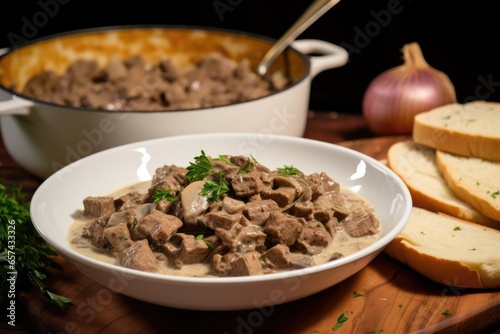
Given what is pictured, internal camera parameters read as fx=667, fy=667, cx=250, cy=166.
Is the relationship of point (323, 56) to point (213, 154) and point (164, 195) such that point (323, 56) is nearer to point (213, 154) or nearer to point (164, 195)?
point (213, 154)

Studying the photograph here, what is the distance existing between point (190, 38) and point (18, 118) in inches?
71.7

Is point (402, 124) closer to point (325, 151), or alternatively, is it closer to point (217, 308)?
point (325, 151)

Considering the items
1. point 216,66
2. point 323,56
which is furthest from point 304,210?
point 216,66

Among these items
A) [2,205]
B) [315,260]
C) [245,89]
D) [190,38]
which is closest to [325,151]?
[315,260]

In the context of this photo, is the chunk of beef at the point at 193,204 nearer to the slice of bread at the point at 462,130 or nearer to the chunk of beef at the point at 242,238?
the chunk of beef at the point at 242,238

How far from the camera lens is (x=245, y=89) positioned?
4961mm

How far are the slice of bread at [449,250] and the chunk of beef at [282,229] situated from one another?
0.63m

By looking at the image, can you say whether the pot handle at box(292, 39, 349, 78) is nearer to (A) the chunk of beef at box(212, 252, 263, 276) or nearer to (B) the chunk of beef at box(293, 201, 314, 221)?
(B) the chunk of beef at box(293, 201, 314, 221)

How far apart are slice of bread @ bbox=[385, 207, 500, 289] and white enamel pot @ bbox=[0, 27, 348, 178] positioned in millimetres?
1103

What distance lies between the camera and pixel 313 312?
2875mm

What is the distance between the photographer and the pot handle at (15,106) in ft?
12.6

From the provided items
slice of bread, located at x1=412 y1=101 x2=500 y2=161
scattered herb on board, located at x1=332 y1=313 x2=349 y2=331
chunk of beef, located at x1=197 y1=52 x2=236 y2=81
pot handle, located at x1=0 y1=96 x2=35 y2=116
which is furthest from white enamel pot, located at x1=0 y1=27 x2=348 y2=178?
scattered herb on board, located at x1=332 y1=313 x2=349 y2=331

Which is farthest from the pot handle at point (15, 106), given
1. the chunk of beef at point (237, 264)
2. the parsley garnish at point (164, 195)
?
the chunk of beef at point (237, 264)

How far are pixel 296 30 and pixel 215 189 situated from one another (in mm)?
2237
